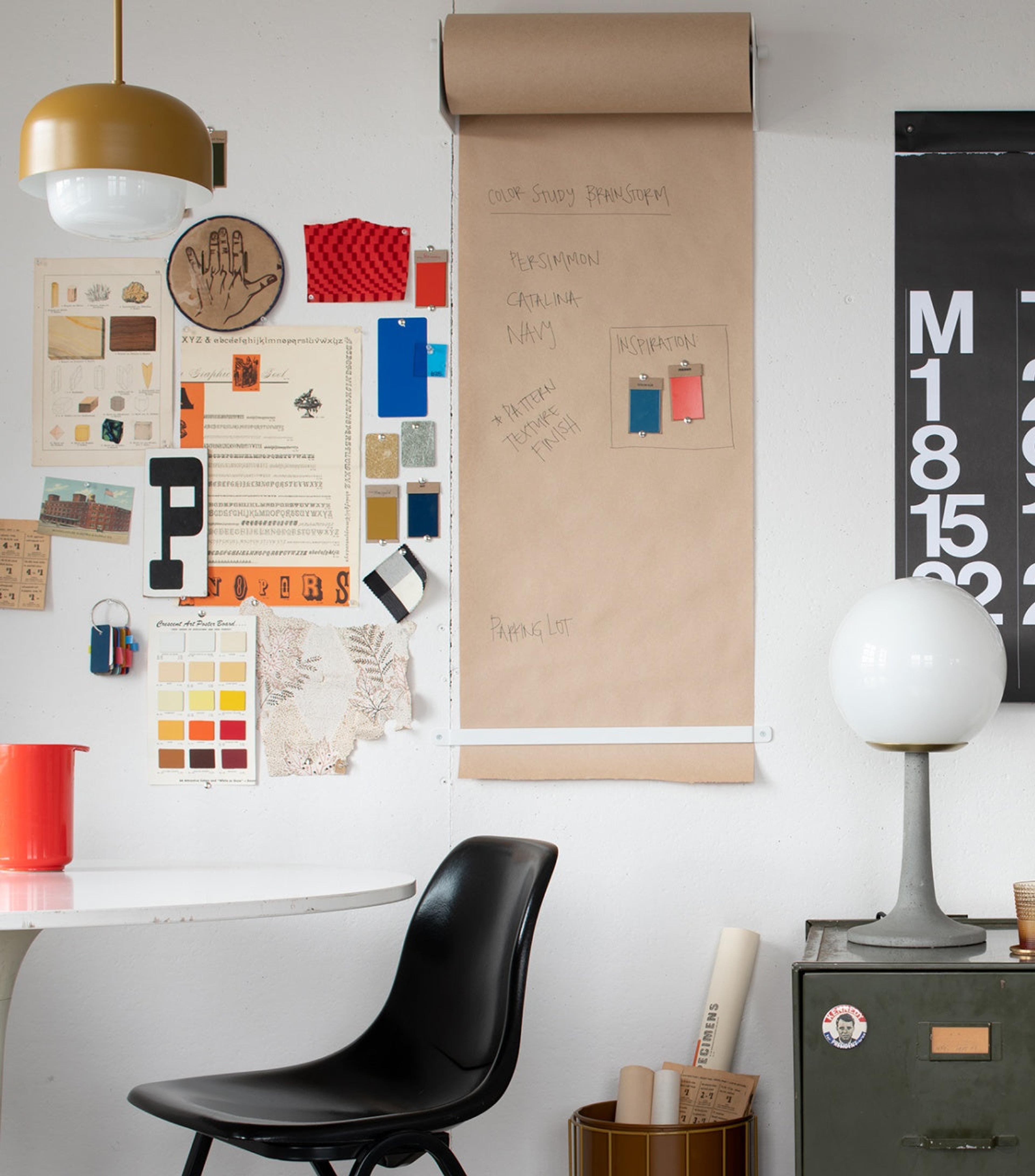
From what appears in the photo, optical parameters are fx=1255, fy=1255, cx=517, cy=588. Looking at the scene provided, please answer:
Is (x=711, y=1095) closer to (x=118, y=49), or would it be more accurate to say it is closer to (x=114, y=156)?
(x=114, y=156)

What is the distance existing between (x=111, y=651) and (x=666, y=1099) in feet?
4.65

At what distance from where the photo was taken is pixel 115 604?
8.74 feet

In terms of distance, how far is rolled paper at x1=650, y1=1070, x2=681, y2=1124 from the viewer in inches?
91.3

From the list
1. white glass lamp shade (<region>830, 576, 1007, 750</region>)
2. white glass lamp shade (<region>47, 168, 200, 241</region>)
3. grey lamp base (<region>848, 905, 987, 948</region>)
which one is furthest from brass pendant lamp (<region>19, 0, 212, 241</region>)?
grey lamp base (<region>848, 905, 987, 948</region>)

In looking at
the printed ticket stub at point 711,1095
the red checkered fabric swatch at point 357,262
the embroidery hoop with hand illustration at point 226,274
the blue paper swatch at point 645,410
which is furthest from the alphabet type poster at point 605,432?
the printed ticket stub at point 711,1095

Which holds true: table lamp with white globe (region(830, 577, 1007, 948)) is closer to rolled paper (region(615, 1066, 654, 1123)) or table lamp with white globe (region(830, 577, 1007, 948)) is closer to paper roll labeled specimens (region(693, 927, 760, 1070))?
paper roll labeled specimens (region(693, 927, 760, 1070))

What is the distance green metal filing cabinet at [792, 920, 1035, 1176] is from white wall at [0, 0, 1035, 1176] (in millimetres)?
584

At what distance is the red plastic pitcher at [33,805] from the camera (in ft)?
6.43

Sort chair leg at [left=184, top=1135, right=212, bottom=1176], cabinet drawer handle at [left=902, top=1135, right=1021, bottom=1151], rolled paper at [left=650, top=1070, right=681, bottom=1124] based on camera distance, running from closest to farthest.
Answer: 1. cabinet drawer handle at [left=902, top=1135, right=1021, bottom=1151]
2. chair leg at [left=184, top=1135, right=212, bottom=1176]
3. rolled paper at [left=650, top=1070, right=681, bottom=1124]

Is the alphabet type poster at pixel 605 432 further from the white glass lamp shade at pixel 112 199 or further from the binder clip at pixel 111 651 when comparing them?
Result: the white glass lamp shade at pixel 112 199

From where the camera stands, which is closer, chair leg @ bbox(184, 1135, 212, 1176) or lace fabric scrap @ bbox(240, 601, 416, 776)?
chair leg @ bbox(184, 1135, 212, 1176)

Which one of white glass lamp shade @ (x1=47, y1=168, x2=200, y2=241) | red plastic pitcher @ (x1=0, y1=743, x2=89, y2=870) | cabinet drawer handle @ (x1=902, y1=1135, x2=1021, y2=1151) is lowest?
cabinet drawer handle @ (x1=902, y1=1135, x2=1021, y2=1151)

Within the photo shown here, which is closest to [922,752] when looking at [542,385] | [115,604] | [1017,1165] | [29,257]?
[1017,1165]

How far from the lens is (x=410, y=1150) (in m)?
1.85
